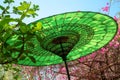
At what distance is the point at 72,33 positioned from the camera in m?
3.18

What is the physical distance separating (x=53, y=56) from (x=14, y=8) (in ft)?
4.68

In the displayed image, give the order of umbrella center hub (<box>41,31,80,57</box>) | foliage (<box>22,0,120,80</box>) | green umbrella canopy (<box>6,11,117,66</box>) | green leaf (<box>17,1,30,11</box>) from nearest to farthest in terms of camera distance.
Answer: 1. green leaf (<box>17,1,30,11</box>)
2. green umbrella canopy (<box>6,11,117,66</box>)
3. umbrella center hub (<box>41,31,80,57</box>)
4. foliage (<box>22,0,120,80</box>)

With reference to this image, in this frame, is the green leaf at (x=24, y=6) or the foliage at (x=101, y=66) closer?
the green leaf at (x=24, y=6)

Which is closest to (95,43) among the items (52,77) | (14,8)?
(14,8)

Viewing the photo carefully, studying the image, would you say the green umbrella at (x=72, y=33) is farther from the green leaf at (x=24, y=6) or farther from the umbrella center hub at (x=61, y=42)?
the green leaf at (x=24, y=6)

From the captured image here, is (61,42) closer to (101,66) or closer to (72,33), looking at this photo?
(72,33)

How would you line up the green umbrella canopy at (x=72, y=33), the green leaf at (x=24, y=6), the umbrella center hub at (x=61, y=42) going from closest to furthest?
the green leaf at (x=24, y=6)
the green umbrella canopy at (x=72, y=33)
the umbrella center hub at (x=61, y=42)

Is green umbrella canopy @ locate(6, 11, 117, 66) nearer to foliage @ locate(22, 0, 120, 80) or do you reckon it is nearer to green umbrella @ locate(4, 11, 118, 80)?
green umbrella @ locate(4, 11, 118, 80)

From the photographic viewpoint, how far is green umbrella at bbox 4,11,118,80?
2982mm

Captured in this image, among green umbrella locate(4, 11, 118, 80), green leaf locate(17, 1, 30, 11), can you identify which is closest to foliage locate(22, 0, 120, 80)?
green umbrella locate(4, 11, 118, 80)

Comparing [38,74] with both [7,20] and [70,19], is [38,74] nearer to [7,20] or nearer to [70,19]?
[70,19]

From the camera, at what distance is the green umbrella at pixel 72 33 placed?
2982 mm

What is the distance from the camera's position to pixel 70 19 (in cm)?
297

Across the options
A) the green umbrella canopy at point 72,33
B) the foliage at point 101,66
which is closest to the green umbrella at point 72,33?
the green umbrella canopy at point 72,33
